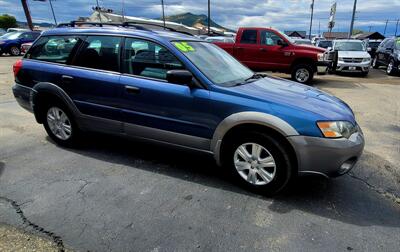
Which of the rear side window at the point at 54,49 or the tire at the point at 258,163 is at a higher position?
the rear side window at the point at 54,49

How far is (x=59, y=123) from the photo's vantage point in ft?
14.8

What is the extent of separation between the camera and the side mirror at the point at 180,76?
334 centimetres

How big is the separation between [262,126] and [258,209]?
79 cm

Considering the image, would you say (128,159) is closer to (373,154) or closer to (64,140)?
(64,140)

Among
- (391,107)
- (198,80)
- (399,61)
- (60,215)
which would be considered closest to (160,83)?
(198,80)

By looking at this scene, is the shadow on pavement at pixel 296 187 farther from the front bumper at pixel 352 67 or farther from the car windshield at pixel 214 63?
the front bumper at pixel 352 67

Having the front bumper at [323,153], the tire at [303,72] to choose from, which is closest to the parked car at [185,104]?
the front bumper at [323,153]

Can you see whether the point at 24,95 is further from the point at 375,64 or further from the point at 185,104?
the point at 375,64

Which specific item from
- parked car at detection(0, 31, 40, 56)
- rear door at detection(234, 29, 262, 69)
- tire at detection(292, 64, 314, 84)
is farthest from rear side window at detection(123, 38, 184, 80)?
parked car at detection(0, 31, 40, 56)

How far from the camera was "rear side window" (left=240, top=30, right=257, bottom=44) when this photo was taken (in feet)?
38.2

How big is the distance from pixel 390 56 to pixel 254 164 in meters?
14.5

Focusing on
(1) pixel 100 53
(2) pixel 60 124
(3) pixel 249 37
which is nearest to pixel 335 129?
(1) pixel 100 53

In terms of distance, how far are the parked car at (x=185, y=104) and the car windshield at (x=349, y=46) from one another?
12664 mm

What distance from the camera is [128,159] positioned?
4230 mm
